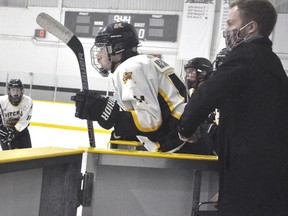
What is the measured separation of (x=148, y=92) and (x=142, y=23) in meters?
6.24

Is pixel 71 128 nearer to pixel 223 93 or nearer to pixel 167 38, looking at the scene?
pixel 167 38

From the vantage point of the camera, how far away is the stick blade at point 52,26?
4.54 feet

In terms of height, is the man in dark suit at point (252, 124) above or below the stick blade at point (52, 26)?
below

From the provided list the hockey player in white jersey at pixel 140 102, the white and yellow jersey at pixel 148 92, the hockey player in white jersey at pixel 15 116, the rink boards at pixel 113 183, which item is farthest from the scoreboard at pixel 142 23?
the rink boards at pixel 113 183

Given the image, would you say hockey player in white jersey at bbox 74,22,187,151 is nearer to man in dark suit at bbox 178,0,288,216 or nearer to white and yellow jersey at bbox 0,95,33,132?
man in dark suit at bbox 178,0,288,216

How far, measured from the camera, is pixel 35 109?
21.5 ft

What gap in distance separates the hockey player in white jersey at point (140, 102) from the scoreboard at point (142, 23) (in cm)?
590

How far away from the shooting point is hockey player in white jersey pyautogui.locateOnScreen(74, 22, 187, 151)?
1.36m

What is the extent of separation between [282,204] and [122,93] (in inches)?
26.0

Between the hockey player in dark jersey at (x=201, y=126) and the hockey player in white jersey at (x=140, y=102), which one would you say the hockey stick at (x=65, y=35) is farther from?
the hockey player in dark jersey at (x=201, y=126)

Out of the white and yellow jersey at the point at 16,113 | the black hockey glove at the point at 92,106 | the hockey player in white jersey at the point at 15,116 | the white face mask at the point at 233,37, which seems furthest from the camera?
the white and yellow jersey at the point at 16,113

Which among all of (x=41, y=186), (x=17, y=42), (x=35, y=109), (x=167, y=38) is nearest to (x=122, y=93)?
(x=41, y=186)

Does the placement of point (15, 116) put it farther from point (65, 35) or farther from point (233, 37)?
point (233, 37)

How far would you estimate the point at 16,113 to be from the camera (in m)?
4.66
